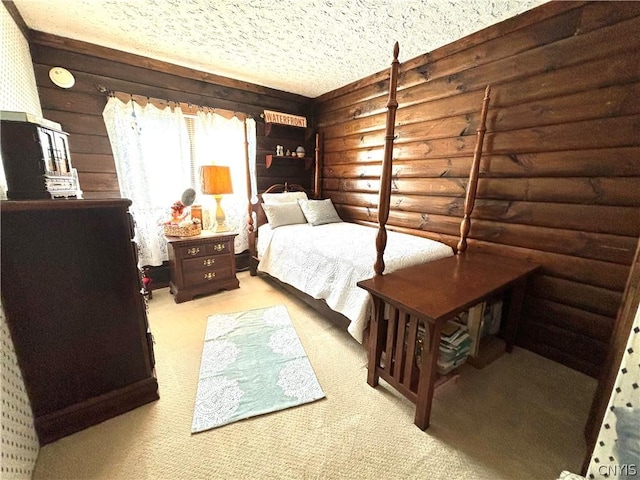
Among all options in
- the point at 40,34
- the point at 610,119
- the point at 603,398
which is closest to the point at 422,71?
the point at 610,119

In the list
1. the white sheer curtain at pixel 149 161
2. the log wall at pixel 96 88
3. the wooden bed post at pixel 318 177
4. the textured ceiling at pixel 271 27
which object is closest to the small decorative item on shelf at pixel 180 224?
the white sheer curtain at pixel 149 161

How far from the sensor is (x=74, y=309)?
1.20 meters

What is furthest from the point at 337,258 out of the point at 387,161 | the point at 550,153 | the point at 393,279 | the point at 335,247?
the point at 550,153

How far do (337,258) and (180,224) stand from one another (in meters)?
1.65

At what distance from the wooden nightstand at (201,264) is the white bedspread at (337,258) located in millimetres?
383

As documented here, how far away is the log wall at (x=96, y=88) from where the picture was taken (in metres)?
2.23

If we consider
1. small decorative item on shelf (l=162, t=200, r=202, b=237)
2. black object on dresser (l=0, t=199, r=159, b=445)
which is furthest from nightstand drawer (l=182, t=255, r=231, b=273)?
black object on dresser (l=0, t=199, r=159, b=445)

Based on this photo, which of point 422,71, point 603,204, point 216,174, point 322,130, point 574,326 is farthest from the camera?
point 322,130

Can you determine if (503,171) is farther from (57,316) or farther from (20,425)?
(20,425)

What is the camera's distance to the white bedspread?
1787mm

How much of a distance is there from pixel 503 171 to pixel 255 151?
268cm

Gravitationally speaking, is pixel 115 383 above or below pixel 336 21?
below

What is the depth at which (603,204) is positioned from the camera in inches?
62.4

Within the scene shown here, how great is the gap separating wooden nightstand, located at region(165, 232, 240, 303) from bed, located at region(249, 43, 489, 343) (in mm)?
387
